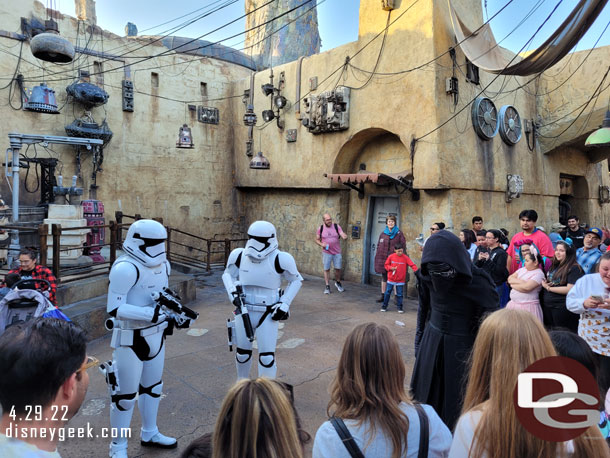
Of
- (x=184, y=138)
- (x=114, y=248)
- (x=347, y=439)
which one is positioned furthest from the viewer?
(x=184, y=138)

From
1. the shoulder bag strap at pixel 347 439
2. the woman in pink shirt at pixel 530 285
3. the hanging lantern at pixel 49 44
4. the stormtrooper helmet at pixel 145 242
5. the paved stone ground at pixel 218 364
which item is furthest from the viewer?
the hanging lantern at pixel 49 44

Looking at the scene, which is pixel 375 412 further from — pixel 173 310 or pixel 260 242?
pixel 260 242

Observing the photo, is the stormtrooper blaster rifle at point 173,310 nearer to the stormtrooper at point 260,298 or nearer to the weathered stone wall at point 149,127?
the stormtrooper at point 260,298

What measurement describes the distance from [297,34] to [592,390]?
122ft

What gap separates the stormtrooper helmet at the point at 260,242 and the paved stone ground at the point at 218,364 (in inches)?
61.2

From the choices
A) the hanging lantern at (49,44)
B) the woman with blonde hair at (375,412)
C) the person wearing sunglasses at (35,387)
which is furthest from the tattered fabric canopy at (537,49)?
the hanging lantern at (49,44)

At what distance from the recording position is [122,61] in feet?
39.4

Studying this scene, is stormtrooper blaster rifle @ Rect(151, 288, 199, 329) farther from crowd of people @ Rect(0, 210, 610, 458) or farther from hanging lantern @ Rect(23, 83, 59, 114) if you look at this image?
hanging lantern @ Rect(23, 83, 59, 114)

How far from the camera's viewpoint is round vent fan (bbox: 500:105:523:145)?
9742mm

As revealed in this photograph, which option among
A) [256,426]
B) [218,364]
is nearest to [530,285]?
[218,364]

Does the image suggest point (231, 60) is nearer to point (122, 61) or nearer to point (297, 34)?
point (122, 61)

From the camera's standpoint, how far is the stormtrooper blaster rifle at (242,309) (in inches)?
156

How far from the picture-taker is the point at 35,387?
1.35 metres

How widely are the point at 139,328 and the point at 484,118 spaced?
8513mm
